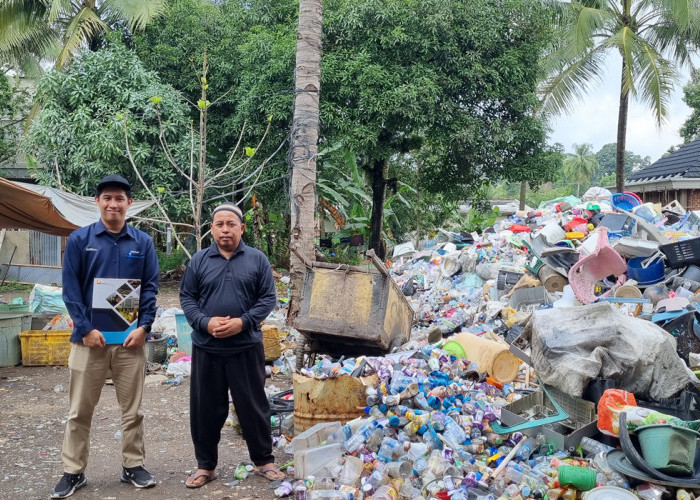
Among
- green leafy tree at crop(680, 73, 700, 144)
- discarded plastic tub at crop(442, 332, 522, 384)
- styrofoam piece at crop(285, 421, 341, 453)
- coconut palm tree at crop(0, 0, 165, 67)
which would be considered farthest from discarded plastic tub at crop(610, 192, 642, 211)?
green leafy tree at crop(680, 73, 700, 144)

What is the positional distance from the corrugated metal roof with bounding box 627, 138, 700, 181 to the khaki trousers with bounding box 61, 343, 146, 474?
17741 millimetres

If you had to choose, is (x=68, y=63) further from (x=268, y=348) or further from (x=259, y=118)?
(x=268, y=348)

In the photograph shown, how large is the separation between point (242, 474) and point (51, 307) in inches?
253

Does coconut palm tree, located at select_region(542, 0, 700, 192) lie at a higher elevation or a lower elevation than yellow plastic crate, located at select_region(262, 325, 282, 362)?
higher

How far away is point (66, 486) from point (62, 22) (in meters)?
17.2

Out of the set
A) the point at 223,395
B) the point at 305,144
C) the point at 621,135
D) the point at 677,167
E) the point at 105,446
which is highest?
the point at 621,135

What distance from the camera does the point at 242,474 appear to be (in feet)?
13.8

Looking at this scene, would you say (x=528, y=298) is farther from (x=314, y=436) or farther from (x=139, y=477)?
(x=139, y=477)

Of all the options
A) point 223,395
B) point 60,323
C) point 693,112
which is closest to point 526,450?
point 223,395

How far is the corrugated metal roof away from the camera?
18172 mm

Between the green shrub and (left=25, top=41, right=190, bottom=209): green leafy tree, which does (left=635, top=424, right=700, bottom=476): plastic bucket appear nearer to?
(left=25, top=41, right=190, bottom=209): green leafy tree

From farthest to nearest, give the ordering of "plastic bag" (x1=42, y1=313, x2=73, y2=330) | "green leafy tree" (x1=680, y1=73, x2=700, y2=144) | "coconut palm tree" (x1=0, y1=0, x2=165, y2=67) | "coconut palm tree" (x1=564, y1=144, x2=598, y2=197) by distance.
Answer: "coconut palm tree" (x1=564, y1=144, x2=598, y2=197) < "green leafy tree" (x1=680, y1=73, x2=700, y2=144) < "coconut palm tree" (x1=0, y1=0, x2=165, y2=67) < "plastic bag" (x1=42, y1=313, x2=73, y2=330)

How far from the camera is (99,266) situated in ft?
12.6

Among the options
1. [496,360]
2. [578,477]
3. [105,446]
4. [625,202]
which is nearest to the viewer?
[578,477]
